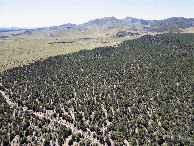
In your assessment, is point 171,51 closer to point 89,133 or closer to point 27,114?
point 89,133

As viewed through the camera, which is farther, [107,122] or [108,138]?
[107,122]

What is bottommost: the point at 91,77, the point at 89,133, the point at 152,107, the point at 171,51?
the point at 89,133

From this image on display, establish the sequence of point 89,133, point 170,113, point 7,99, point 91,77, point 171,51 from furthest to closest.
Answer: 1. point 171,51
2. point 91,77
3. point 7,99
4. point 170,113
5. point 89,133

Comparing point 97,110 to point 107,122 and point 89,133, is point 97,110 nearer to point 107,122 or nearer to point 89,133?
point 107,122

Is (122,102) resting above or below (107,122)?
above

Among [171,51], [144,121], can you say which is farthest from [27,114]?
[171,51]

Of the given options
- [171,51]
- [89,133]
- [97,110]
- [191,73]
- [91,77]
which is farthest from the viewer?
[171,51]

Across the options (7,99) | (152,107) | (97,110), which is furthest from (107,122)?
(7,99)
